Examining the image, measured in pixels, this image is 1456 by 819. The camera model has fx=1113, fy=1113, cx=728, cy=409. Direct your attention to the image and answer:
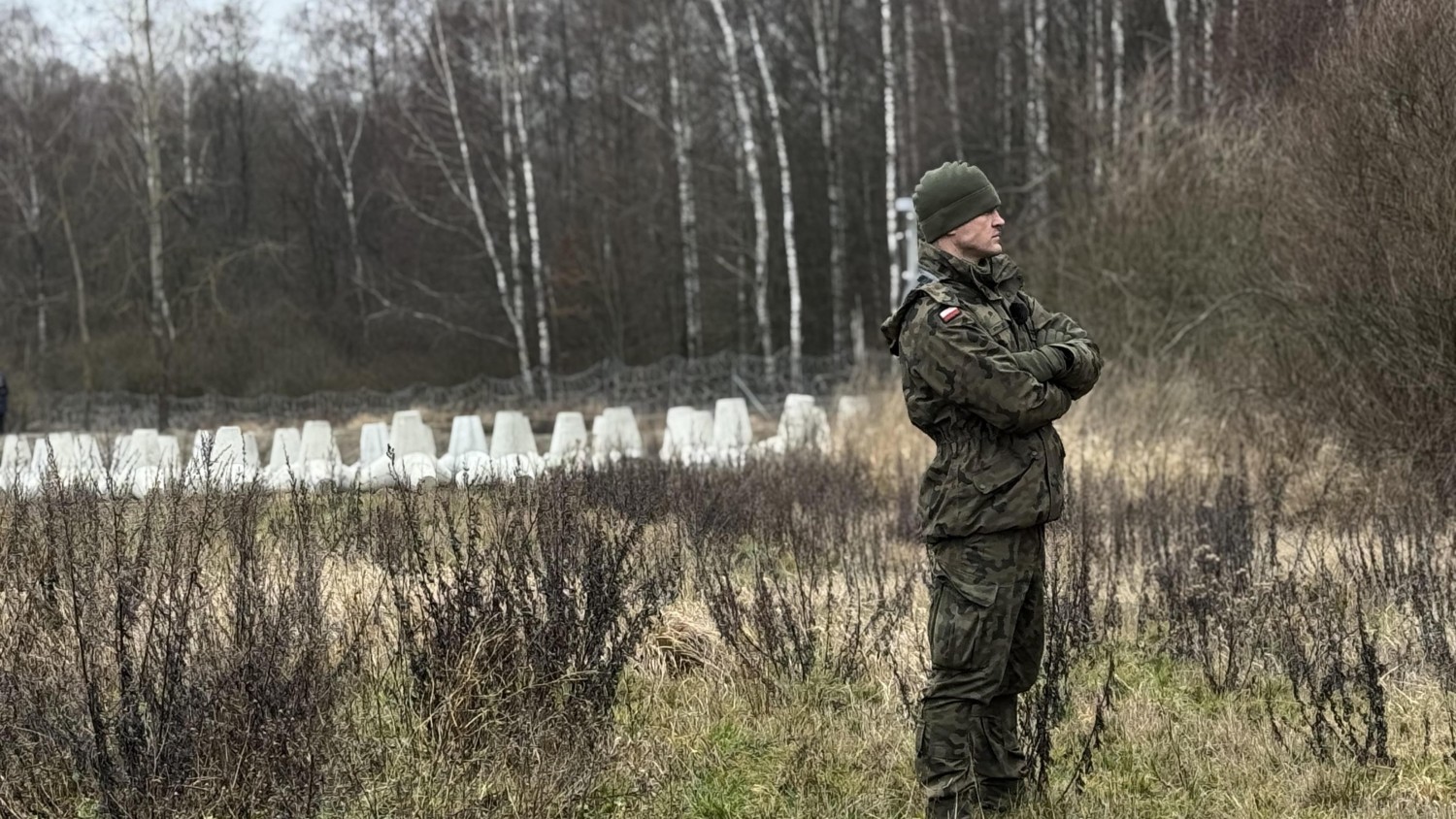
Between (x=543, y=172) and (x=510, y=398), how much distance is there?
1236 centimetres

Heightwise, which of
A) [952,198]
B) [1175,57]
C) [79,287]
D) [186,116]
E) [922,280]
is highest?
[186,116]

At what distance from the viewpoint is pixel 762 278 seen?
22.2 m

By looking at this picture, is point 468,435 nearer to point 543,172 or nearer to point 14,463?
point 14,463

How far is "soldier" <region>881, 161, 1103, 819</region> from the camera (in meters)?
2.93

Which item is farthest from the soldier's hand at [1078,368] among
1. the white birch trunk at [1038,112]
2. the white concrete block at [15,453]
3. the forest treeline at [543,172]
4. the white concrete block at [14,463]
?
the white birch trunk at [1038,112]

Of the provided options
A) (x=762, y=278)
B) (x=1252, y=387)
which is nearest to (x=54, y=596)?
(x=1252, y=387)

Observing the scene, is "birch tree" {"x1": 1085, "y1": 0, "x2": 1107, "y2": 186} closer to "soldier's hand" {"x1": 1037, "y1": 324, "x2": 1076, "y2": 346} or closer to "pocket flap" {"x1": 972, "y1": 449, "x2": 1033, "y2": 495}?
"soldier's hand" {"x1": 1037, "y1": 324, "x2": 1076, "y2": 346}

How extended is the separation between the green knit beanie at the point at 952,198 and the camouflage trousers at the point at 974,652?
86 cm

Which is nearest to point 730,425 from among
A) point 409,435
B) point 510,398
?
point 409,435

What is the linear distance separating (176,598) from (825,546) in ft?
13.1

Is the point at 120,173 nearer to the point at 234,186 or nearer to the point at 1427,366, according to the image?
the point at 234,186

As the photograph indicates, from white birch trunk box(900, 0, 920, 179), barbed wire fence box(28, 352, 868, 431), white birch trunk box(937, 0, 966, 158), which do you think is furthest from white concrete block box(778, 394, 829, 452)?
white birch trunk box(900, 0, 920, 179)

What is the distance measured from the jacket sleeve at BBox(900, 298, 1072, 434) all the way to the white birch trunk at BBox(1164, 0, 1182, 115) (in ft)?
35.2

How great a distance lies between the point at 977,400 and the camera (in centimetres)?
289
